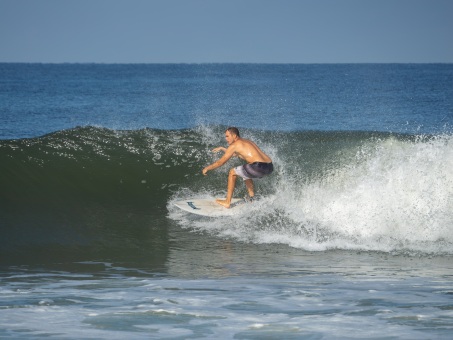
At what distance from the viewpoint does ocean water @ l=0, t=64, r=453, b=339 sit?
7.54 meters

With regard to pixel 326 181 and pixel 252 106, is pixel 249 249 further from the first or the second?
pixel 252 106

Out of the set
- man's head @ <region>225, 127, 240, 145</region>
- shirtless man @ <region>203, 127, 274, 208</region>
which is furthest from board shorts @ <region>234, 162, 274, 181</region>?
man's head @ <region>225, 127, 240, 145</region>

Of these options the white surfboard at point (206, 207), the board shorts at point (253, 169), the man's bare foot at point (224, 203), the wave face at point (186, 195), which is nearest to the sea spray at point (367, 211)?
the wave face at point (186, 195)

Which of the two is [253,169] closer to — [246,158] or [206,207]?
[246,158]

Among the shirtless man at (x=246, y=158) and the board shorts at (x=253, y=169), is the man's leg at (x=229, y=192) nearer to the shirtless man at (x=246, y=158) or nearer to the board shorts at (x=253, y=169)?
the shirtless man at (x=246, y=158)

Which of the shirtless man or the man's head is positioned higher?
the man's head

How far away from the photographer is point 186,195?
15875 millimetres

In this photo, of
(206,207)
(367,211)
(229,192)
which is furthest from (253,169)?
(367,211)

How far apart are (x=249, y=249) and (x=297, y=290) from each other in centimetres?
286

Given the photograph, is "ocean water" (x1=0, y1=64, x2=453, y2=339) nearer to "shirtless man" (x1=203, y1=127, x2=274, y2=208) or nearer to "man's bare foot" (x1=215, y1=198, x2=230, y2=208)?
"man's bare foot" (x1=215, y1=198, x2=230, y2=208)

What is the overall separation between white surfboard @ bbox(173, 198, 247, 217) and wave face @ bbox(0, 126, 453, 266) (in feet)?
0.51

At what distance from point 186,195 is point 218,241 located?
13.0 feet

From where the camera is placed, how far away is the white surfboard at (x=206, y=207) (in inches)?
514

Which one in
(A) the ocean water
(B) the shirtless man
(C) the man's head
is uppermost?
(C) the man's head
